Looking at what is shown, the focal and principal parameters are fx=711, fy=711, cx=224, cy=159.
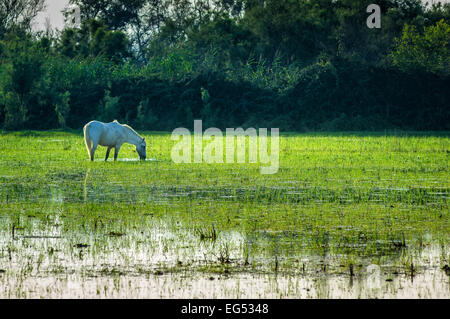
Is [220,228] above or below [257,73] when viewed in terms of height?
below

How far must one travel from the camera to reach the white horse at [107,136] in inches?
650

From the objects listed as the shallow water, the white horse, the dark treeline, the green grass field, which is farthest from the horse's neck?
the dark treeline

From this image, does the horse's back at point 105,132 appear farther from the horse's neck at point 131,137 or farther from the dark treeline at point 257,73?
the dark treeline at point 257,73

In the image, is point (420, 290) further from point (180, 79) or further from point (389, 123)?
point (180, 79)

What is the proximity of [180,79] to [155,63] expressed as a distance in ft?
9.39

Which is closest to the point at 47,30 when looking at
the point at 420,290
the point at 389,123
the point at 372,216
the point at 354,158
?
the point at 389,123

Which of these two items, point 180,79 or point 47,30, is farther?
point 47,30

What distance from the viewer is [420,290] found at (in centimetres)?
536

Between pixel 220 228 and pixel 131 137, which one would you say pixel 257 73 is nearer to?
pixel 131 137

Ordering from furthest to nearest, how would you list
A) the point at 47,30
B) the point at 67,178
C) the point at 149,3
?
the point at 149,3 → the point at 47,30 → the point at 67,178

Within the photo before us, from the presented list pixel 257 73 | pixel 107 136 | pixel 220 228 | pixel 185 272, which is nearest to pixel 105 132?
pixel 107 136

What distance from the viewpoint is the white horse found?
16.5 m

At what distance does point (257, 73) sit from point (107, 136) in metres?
23.9

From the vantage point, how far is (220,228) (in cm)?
786
